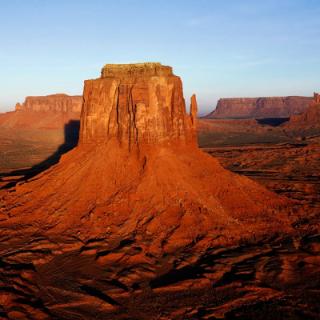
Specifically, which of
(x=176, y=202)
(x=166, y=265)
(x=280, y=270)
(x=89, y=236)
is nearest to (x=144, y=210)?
(x=176, y=202)

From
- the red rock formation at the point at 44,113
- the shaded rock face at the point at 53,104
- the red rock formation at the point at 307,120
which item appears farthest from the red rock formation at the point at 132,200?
the red rock formation at the point at 307,120

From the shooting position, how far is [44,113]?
125 m

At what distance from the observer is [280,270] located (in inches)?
779

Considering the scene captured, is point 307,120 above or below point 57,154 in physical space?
above

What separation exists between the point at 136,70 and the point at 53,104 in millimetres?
101700

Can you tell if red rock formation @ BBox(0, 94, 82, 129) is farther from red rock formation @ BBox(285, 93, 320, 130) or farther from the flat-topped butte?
the flat-topped butte

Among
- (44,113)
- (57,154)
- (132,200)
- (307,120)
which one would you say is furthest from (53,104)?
(132,200)

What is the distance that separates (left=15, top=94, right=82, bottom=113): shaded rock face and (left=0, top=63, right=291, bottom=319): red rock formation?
90.7 meters

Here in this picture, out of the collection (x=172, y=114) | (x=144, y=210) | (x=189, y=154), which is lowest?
(x=144, y=210)

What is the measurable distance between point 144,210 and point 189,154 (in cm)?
618

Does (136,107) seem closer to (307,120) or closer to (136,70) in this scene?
(136,70)

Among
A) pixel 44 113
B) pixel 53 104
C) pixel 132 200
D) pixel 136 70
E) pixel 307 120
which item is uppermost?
pixel 53 104

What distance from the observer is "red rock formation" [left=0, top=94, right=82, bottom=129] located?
11638 cm

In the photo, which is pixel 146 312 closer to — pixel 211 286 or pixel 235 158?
pixel 211 286
